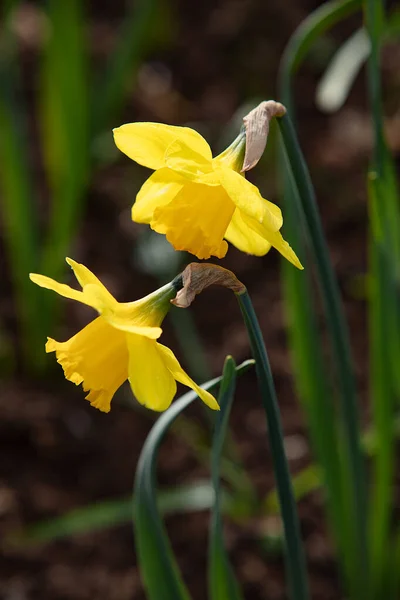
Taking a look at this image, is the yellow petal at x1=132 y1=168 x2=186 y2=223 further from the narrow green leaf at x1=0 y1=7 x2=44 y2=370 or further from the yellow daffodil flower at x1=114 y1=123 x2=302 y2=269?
the narrow green leaf at x1=0 y1=7 x2=44 y2=370

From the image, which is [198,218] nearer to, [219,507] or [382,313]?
[219,507]

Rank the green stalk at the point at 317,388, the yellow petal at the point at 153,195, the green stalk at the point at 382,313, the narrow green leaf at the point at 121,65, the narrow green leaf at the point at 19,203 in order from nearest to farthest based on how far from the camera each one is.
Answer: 1. the yellow petal at the point at 153,195
2. the green stalk at the point at 382,313
3. the green stalk at the point at 317,388
4. the narrow green leaf at the point at 19,203
5. the narrow green leaf at the point at 121,65

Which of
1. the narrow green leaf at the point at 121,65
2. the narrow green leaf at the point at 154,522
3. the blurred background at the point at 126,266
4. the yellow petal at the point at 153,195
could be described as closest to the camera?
the yellow petal at the point at 153,195

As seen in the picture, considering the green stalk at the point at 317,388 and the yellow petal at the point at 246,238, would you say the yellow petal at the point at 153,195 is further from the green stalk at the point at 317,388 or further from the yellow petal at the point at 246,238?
the green stalk at the point at 317,388

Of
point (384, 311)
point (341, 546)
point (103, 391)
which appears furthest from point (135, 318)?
point (341, 546)

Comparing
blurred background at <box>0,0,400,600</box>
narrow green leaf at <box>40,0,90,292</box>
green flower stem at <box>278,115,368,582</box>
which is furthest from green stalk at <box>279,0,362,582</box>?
narrow green leaf at <box>40,0,90,292</box>

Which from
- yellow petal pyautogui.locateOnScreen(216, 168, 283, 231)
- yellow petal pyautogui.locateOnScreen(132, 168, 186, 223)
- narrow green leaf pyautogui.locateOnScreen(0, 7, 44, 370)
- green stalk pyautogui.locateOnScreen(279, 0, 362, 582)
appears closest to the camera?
yellow petal pyautogui.locateOnScreen(216, 168, 283, 231)

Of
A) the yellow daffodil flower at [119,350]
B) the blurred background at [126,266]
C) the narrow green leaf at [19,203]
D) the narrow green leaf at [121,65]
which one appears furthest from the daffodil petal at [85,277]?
the narrow green leaf at [121,65]
